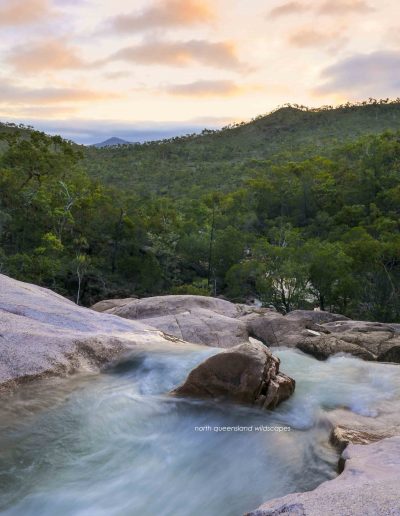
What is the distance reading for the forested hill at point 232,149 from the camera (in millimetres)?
74562

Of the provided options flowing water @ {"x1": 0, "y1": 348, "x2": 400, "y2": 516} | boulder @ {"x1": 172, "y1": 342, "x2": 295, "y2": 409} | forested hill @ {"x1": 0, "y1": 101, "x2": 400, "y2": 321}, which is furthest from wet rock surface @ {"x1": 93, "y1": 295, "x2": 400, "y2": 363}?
forested hill @ {"x1": 0, "y1": 101, "x2": 400, "y2": 321}

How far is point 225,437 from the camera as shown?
27.7 ft

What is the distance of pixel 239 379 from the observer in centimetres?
934

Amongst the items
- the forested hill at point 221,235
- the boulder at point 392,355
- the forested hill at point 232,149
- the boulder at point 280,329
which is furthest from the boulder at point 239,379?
the forested hill at point 232,149

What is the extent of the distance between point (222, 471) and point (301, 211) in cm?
4295

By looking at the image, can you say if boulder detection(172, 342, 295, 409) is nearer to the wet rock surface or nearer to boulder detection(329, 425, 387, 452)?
boulder detection(329, 425, 387, 452)

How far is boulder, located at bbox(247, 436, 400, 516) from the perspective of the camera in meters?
4.45

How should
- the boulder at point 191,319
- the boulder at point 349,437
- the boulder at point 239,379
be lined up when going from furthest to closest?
the boulder at point 191,319 → the boulder at point 239,379 → the boulder at point 349,437

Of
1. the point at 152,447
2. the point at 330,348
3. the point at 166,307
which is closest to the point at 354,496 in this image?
the point at 152,447

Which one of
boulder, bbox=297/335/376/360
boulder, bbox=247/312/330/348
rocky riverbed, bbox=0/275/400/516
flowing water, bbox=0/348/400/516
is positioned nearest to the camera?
rocky riverbed, bbox=0/275/400/516

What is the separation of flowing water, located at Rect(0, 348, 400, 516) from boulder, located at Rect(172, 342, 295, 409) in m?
0.23

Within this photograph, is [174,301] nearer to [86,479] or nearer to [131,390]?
[131,390]

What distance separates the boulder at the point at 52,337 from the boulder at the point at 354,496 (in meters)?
6.19

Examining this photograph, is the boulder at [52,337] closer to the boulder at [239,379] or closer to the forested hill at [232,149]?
the boulder at [239,379]
